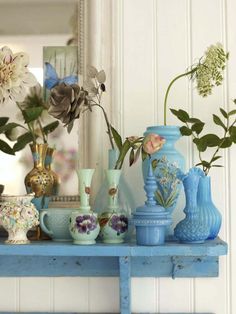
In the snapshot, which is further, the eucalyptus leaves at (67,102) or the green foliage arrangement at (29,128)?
the green foliage arrangement at (29,128)

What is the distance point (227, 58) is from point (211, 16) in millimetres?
118

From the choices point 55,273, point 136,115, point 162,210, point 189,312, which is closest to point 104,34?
point 136,115

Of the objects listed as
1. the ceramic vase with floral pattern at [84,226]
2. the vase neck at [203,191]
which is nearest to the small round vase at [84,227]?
the ceramic vase with floral pattern at [84,226]

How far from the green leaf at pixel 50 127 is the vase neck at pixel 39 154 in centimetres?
5

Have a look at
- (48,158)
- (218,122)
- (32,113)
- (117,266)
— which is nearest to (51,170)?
(48,158)

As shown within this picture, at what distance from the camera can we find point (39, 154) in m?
1.16

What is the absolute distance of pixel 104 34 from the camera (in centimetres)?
122

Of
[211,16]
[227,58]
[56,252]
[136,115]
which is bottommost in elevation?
[56,252]

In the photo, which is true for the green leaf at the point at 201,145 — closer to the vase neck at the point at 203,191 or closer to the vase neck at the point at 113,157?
the vase neck at the point at 203,191

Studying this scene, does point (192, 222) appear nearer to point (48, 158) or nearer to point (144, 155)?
point (144, 155)

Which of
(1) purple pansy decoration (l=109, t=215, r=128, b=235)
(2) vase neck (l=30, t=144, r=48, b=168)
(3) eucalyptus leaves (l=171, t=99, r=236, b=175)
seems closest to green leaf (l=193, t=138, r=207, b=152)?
(3) eucalyptus leaves (l=171, t=99, r=236, b=175)

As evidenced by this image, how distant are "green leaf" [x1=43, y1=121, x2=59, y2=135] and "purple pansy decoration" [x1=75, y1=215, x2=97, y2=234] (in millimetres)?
261

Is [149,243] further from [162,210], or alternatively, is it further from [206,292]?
[206,292]

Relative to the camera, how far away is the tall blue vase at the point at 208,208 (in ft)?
3.54
